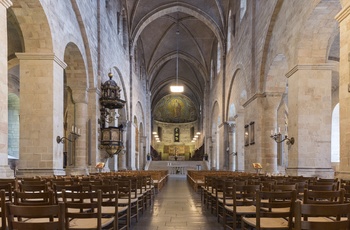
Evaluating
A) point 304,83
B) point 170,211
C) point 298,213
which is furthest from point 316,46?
point 298,213

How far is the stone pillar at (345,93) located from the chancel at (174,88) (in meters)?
0.03

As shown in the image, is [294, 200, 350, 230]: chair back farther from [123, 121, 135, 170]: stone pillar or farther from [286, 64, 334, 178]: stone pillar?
[123, 121, 135, 170]: stone pillar

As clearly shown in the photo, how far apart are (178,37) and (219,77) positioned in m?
7.00

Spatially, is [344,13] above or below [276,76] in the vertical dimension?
above

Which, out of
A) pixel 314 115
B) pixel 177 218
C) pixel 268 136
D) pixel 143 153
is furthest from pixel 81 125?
pixel 143 153

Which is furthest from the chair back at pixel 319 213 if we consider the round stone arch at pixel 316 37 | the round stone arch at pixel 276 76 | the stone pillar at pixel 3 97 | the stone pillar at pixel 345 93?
the round stone arch at pixel 276 76

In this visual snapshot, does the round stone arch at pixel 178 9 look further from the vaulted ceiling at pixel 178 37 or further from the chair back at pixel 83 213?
the chair back at pixel 83 213

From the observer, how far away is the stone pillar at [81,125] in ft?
48.6

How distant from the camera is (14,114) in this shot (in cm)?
1958

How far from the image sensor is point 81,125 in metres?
15.0

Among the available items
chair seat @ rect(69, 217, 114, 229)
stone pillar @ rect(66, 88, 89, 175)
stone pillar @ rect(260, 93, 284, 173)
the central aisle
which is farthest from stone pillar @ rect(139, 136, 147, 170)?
chair seat @ rect(69, 217, 114, 229)

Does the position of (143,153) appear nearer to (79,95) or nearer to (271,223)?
(79,95)

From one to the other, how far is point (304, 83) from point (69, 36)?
8269 millimetres

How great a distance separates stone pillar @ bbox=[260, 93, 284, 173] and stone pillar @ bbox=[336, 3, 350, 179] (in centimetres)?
717
